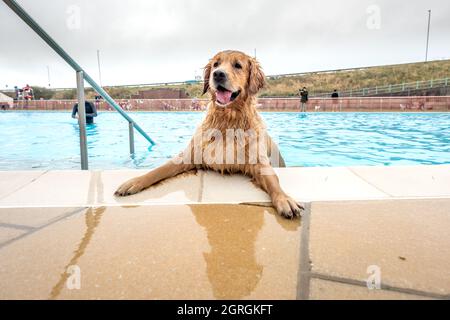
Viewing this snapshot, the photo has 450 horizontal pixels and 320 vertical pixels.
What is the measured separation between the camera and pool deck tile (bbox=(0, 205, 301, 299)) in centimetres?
125

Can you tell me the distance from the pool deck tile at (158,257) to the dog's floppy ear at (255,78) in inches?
79.0

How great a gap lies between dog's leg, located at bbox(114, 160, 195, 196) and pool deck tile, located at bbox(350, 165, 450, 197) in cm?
173

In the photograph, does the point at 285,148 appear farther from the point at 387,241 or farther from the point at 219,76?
the point at 387,241

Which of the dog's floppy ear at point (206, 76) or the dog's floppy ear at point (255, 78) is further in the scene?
the dog's floppy ear at point (206, 76)

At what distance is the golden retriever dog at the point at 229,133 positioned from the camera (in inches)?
121

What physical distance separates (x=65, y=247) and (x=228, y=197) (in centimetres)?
118

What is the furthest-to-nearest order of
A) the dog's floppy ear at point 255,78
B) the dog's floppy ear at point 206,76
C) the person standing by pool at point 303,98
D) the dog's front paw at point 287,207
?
the person standing by pool at point 303,98 → the dog's floppy ear at point 206,76 → the dog's floppy ear at point 255,78 → the dog's front paw at point 287,207

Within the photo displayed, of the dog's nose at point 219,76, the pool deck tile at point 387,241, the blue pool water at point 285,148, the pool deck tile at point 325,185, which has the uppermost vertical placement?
the dog's nose at point 219,76

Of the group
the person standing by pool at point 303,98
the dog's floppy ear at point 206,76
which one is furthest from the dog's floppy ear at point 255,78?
the person standing by pool at point 303,98

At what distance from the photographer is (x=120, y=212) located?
2.12m

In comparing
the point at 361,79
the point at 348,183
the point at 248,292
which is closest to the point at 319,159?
the point at 348,183

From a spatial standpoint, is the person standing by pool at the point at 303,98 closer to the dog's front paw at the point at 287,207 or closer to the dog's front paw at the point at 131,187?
the dog's front paw at the point at 131,187

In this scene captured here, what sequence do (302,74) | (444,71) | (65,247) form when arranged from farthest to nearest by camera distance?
(302,74), (444,71), (65,247)
